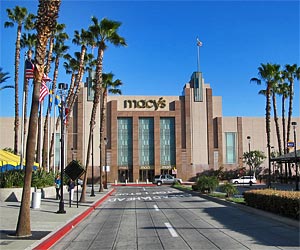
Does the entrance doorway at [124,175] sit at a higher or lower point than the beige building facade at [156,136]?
lower

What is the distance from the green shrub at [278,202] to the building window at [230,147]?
57.5 m

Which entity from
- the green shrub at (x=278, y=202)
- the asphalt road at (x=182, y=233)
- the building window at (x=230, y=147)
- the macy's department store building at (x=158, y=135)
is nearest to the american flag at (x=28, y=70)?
the asphalt road at (x=182, y=233)

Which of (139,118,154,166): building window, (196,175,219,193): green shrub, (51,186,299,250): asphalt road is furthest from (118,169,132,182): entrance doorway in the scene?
(51,186,299,250): asphalt road

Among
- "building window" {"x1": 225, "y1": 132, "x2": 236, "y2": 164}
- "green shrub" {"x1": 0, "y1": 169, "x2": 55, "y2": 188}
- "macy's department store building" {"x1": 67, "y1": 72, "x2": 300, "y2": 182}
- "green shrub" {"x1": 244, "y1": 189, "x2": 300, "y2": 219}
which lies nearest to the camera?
"green shrub" {"x1": 244, "y1": 189, "x2": 300, "y2": 219}

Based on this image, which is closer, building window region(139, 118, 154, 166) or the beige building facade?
the beige building facade

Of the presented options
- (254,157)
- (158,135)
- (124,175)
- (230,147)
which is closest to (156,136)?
(158,135)

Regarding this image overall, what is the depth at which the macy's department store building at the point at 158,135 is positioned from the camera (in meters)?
74.0

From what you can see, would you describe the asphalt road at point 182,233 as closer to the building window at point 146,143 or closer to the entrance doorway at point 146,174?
the building window at point 146,143

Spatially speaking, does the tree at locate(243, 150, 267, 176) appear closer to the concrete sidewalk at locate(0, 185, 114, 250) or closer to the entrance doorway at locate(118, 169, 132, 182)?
the entrance doorway at locate(118, 169, 132, 182)

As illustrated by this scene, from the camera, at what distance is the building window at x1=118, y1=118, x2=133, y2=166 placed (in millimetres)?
74688

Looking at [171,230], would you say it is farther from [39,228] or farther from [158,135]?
[158,135]

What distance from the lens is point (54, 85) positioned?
41562mm

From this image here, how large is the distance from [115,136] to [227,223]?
60094 millimetres

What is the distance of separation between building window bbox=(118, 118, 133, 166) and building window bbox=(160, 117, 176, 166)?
19.7ft
